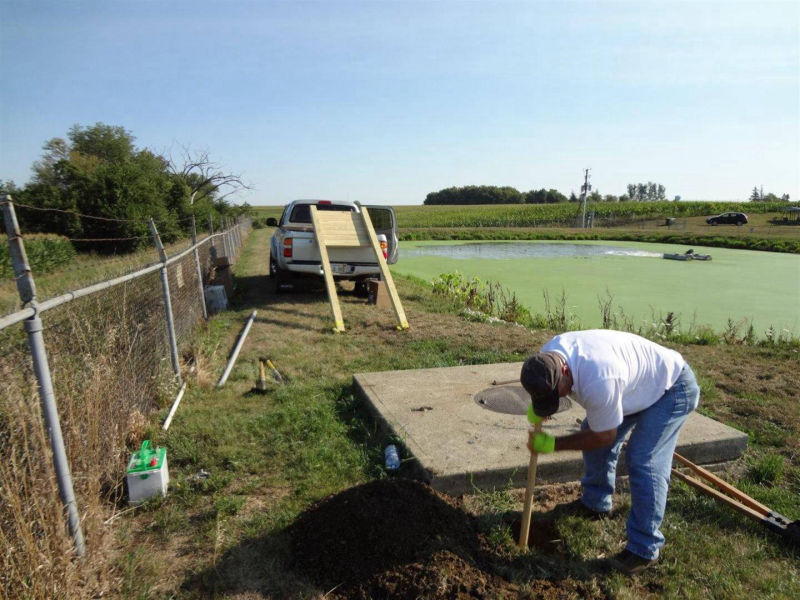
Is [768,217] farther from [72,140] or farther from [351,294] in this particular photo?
[72,140]

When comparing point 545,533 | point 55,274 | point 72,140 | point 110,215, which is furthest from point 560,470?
point 72,140

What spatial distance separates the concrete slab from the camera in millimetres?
3477

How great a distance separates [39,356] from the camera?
233 centimetres

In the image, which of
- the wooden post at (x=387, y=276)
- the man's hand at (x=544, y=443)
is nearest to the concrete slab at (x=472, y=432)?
the man's hand at (x=544, y=443)

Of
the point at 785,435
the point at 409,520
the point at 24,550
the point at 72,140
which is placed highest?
the point at 72,140

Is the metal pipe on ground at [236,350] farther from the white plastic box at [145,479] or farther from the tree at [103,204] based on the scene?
the tree at [103,204]

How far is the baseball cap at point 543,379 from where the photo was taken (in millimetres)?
2391

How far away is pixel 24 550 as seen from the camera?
2.14m

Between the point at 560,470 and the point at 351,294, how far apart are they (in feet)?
27.1

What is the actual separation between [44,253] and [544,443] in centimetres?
1881

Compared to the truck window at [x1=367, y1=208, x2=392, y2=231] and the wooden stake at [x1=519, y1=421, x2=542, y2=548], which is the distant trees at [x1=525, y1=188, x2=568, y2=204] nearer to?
the truck window at [x1=367, y1=208, x2=392, y2=231]

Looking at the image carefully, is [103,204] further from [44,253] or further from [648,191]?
[648,191]

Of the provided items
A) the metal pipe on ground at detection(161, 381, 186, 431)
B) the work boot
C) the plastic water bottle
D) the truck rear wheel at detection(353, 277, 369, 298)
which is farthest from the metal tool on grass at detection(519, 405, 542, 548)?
the truck rear wheel at detection(353, 277, 369, 298)

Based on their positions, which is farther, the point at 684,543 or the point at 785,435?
the point at 785,435
